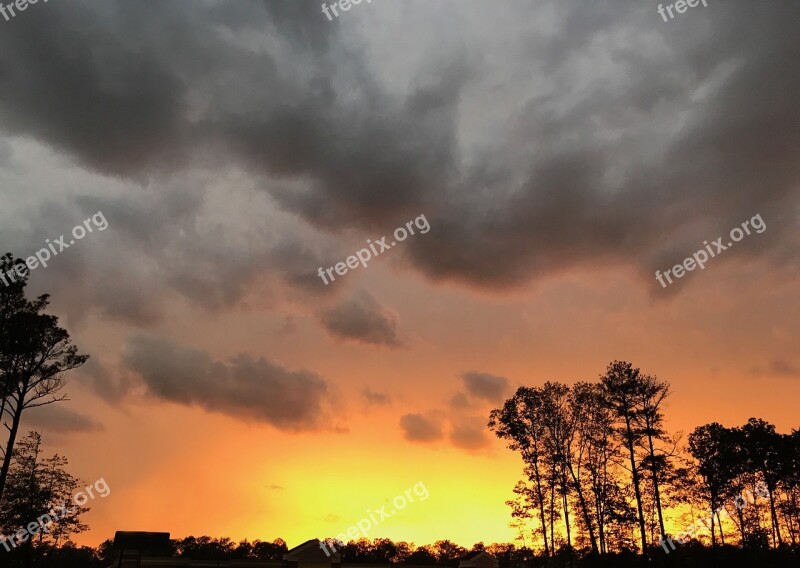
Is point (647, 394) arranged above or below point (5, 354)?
below

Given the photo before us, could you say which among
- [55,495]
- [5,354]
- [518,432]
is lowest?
[55,495]

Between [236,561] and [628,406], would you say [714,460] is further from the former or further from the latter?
[236,561]

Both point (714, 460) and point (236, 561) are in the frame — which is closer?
point (714, 460)

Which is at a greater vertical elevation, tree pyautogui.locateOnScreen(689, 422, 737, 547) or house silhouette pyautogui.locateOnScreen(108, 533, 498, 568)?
tree pyautogui.locateOnScreen(689, 422, 737, 547)

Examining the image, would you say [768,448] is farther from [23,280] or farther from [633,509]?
[23,280]

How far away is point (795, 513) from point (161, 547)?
2117 inches

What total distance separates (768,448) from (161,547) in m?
49.4

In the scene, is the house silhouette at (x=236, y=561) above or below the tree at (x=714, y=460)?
below

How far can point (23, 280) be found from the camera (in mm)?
31281

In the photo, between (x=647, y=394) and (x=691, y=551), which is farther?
(x=691, y=551)

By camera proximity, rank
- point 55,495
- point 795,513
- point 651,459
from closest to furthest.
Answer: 1. point 651,459
2. point 55,495
3. point 795,513

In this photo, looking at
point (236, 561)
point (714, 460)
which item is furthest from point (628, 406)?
point (236, 561)

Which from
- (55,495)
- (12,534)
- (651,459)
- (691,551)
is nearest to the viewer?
(651,459)

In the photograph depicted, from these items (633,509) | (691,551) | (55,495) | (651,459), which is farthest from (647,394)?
(55,495)
